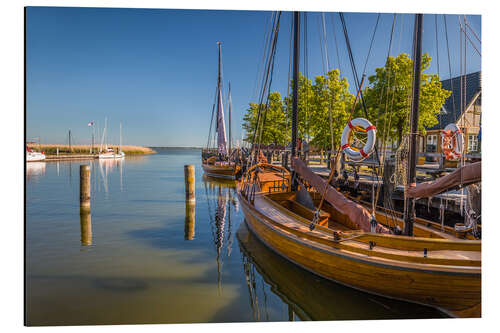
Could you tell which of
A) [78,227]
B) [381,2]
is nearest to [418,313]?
[381,2]

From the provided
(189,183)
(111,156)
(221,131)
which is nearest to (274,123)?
(221,131)

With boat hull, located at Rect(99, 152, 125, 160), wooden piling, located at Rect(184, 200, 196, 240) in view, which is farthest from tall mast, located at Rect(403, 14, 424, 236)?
boat hull, located at Rect(99, 152, 125, 160)

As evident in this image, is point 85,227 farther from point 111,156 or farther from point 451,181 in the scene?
point 111,156

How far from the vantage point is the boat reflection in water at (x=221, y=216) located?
5715 mm

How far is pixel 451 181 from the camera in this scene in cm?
322

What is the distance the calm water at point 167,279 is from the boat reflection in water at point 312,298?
0.01 metres

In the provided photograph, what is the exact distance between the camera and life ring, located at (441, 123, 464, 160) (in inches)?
181

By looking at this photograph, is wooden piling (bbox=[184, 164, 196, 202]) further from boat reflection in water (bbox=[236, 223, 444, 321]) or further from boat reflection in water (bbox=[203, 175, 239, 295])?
boat reflection in water (bbox=[236, 223, 444, 321])

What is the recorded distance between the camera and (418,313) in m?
3.21

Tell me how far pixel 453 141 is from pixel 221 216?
6.29 meters

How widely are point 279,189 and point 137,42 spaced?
197 inches

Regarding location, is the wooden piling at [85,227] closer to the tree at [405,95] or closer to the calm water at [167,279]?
the calm water at [167,279]

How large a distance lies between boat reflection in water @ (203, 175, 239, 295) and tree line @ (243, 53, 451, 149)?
251 cm

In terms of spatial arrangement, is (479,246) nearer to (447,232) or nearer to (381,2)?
(447,232)
